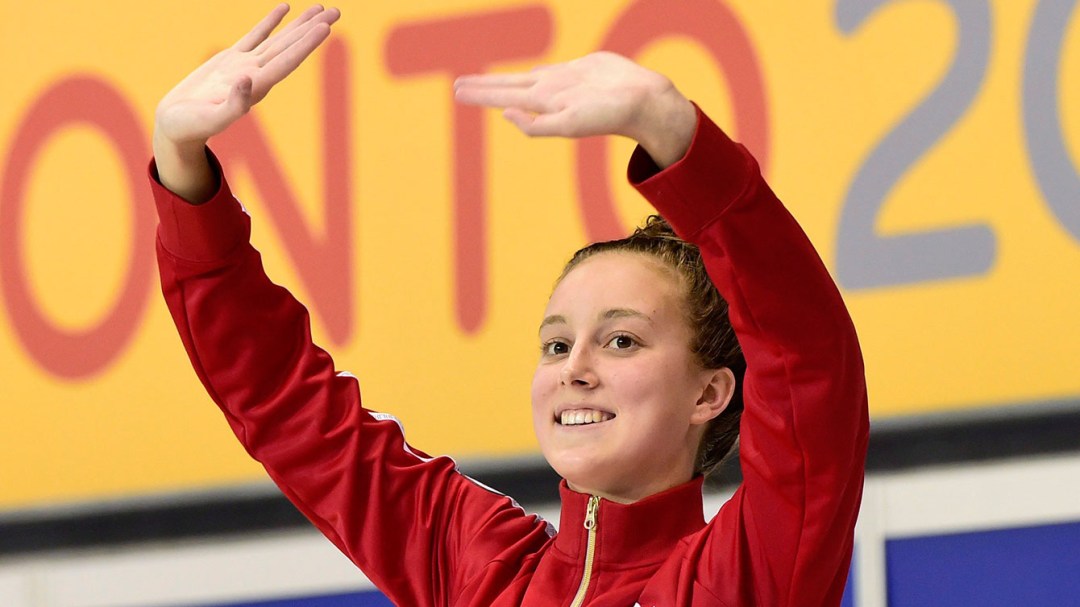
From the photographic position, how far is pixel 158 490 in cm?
166

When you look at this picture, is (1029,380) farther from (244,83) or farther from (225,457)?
(225,457)

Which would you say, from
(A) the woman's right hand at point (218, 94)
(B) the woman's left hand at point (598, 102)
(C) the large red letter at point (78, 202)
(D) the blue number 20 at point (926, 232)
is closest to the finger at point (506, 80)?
(B) the woman's left hand at point (598, 102)

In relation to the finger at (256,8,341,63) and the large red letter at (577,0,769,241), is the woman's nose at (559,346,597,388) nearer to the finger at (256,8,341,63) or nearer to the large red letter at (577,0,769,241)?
the finger at (256,8,341,63)

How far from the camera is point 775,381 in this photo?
0.90 metres

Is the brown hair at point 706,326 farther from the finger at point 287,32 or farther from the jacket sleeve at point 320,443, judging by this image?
the finger at point 287,32

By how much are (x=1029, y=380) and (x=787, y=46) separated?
39 cm

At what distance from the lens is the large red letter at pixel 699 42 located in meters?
1.43

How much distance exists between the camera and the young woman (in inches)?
33.9

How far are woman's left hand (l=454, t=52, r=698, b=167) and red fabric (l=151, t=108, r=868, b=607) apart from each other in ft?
0.05

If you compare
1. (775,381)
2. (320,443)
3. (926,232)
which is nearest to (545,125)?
(775,381)

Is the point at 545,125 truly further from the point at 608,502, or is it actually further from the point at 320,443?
the point at 320,443

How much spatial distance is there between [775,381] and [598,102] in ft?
0.68

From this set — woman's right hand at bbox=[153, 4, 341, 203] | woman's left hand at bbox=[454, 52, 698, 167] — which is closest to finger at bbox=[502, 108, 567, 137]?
woman's left hand at bbox=[454, 52, 698, 167]

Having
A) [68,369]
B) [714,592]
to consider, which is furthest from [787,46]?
[68,369]
